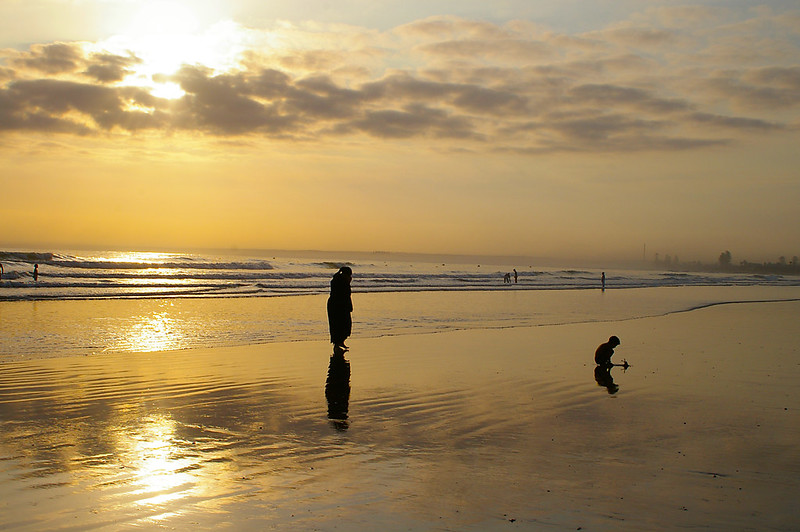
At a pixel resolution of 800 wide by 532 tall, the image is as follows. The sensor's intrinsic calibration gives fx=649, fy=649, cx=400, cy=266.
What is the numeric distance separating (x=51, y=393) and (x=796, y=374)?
473 inches

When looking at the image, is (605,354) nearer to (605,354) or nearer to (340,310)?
(605,354)

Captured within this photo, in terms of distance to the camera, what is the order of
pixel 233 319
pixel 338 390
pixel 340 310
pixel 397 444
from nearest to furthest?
pixel 397 444, pixel 338 390, pixel 340 310, pixel 233 319

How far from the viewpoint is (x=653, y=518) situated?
4777 mm

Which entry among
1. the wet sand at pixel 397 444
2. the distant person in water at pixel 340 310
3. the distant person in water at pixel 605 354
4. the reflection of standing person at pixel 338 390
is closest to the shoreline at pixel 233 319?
the distant person in water at pixel 340 310

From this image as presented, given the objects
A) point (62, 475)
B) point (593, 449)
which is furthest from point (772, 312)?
point (62, 475)

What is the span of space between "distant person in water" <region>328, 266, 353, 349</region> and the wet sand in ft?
5.55

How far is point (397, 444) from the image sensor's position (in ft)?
22.1

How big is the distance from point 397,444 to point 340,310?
319 inches

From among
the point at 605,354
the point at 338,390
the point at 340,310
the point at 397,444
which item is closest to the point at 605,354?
the point at 605,354

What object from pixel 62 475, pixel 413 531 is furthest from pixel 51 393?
pixel 413 531

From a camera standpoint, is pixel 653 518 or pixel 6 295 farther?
pixel 6 295

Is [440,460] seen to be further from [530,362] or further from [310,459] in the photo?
[530,362]

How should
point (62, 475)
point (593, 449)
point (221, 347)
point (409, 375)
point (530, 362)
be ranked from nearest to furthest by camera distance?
point (62, 475)
point (593, 449)
point (409, 375)
point (530, 362)
point (221, 347)

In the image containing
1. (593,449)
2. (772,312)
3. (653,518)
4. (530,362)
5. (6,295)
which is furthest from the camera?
(6,295)
